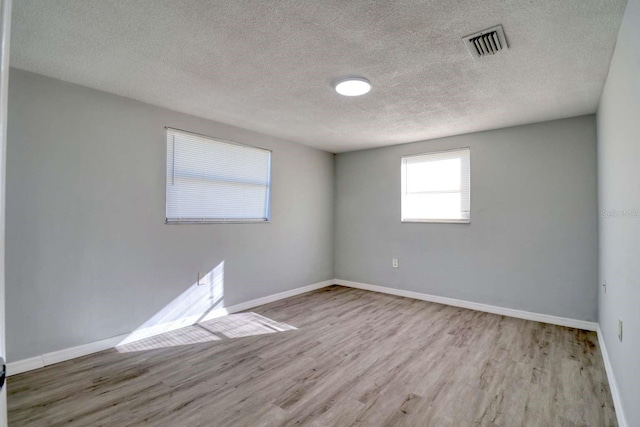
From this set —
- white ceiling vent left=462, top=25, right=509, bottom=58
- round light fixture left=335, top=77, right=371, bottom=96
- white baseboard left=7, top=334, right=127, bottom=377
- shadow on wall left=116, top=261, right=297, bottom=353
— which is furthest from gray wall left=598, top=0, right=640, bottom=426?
white baseboard left=7, top=334, right=127, bottom=377

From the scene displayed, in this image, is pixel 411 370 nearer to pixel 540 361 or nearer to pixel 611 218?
pixel 540 361

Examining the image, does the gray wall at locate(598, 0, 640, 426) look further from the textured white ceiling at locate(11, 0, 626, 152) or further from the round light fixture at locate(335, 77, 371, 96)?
the round light fixture at locate(335, 77, 371, 96)

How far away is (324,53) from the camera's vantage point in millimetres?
2189

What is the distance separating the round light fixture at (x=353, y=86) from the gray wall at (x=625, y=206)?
5.27ft

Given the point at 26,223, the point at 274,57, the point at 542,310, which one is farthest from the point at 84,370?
the point at 542,310

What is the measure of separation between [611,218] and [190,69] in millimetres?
3531

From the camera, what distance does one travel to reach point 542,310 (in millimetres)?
3670

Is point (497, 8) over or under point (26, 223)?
over

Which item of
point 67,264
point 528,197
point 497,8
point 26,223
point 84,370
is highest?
point 497,8

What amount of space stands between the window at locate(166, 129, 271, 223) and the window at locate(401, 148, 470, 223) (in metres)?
2.19

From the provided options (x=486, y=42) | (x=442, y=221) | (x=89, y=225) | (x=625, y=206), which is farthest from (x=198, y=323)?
(x=625, y=206)

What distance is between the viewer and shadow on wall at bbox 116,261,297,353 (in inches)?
122

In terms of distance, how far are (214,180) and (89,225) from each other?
139cm

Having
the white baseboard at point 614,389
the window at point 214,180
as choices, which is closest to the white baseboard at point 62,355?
the window at point 214,180
